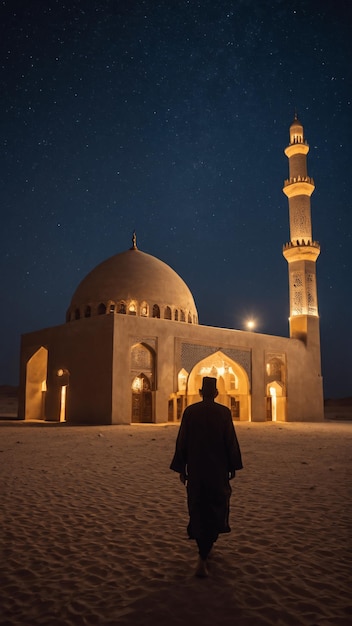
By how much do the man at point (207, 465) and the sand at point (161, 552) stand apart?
0.24 meters

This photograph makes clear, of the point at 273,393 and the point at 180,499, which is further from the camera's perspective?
the point at 273,393

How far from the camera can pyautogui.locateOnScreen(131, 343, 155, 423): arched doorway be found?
18.6 m

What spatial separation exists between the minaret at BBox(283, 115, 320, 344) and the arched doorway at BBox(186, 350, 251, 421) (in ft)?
13.8

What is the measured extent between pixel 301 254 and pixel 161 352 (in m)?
9.65

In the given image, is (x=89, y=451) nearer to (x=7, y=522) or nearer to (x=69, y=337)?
(x=7, y=522)

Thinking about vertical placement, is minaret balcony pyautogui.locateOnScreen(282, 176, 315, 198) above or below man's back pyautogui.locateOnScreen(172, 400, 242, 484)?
above

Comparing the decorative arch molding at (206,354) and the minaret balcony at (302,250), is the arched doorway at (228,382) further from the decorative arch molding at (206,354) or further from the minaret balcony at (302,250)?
the minaret balcony at (302,250)

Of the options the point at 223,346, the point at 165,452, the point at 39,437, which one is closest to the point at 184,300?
the point at 223,346

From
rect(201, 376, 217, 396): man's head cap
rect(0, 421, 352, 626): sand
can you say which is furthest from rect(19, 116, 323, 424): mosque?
rect(201, 376, 217, 396): man's head cap

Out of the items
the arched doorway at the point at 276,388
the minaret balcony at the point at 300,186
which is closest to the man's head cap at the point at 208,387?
the arched doorway at the point at 276,388

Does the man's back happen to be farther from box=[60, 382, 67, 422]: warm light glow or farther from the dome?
the dome

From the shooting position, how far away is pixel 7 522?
4.34 m

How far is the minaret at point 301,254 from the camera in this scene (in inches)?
961

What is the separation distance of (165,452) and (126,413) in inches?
323
